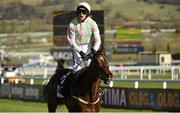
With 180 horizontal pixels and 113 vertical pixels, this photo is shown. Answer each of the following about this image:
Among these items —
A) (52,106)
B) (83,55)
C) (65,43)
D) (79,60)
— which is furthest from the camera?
(65,43)

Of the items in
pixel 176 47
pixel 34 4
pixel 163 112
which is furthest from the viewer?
pixel 34 4

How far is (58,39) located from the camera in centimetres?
5159

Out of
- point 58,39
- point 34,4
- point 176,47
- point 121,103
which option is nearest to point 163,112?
point 121,103

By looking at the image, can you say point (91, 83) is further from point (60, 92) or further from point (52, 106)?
point (52, 106)

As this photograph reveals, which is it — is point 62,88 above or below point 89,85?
below

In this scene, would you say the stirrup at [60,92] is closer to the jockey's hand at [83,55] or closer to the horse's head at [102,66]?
the jockey's hand at [83,55]

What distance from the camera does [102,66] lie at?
12125 mm

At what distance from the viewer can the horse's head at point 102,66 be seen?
1202 centimetres

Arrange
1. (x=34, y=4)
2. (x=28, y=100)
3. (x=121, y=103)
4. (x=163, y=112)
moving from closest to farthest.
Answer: (x=163, y=112) < (x=121, y=103) < (x=28, y=100) < (x=34, y=4)

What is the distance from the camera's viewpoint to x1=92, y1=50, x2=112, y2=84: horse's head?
473 inches

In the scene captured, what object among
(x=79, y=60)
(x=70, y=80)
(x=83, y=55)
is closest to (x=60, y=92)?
(x=70, y=80)

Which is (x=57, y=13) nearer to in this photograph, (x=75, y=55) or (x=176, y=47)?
(x=75, y=55)

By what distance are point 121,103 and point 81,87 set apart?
1406 centimetres

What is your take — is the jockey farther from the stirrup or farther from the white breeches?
the stirrup
